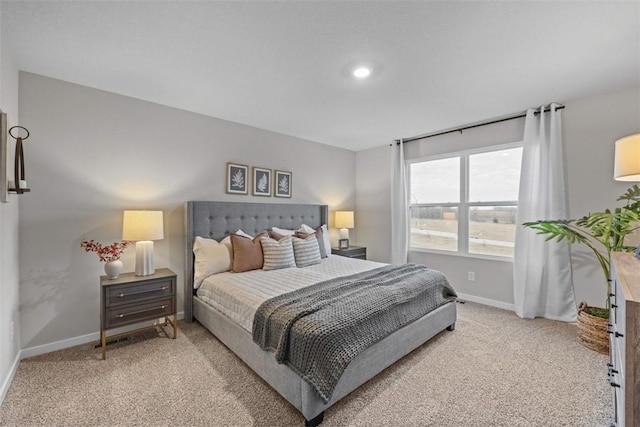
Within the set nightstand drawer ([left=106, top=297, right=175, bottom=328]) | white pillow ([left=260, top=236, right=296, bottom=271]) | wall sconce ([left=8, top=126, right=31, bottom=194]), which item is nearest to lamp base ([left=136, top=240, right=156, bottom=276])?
nightstand drawer ([left=106, top=297, right=175, bottom=328])

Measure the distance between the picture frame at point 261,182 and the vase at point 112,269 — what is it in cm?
178

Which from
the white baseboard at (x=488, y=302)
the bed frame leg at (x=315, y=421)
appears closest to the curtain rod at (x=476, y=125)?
the white baseboard at (x=488, y=302)

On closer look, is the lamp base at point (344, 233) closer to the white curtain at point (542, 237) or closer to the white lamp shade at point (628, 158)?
the white curtain at point (542, 237)

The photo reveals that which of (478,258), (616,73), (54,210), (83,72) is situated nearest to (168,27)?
(83,72)

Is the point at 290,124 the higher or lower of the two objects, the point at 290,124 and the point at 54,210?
the higher

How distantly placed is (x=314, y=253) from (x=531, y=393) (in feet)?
7.57

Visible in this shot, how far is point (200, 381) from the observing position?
205 cm

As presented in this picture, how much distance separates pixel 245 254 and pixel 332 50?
2139mm

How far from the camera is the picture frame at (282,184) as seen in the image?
13.4ft

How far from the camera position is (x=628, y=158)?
1.87m

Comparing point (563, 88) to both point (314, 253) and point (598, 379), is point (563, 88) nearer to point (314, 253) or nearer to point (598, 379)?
point (598, 379)

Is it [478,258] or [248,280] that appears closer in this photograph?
[248,280]

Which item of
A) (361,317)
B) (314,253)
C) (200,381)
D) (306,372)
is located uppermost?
(314,253)

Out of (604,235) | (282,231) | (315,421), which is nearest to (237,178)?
(282,231)
